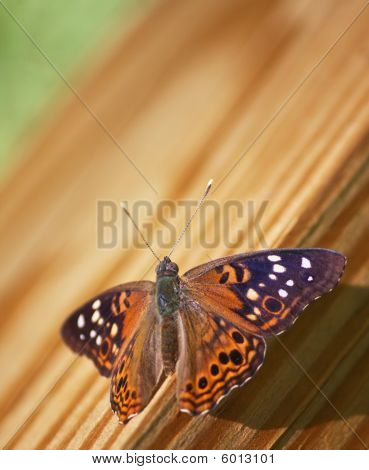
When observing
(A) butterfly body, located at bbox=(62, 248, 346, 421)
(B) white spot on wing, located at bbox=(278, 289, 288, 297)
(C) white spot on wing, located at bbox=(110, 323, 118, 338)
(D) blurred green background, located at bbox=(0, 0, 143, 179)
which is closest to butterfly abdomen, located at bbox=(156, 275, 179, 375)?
(A) butterfly body, located at bbox=(62, 248, 346, 421)

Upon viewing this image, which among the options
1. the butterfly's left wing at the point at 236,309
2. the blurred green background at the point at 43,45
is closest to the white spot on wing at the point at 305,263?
the butterfly's left wing at the point at 236,309

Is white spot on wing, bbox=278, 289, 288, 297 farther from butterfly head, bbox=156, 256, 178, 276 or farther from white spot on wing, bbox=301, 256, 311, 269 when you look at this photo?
butterfly head, bbox=156, 256, 178, 276

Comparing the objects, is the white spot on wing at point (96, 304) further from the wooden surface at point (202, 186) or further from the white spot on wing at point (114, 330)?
the white spot on wing at point (114, 330)

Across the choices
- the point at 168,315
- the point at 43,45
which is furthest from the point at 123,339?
the point at 43,45

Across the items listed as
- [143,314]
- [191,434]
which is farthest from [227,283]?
[191,434]

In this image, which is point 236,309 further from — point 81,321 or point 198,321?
point 81,321

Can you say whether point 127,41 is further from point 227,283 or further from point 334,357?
point 334,357

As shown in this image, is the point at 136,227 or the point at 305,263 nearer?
the point at 305,263
